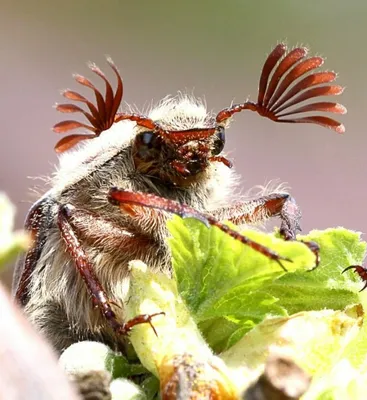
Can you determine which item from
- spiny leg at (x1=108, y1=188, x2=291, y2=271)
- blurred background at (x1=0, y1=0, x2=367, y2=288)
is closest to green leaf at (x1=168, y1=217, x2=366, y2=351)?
spiny leg at (x1=108, y1=188, x2=291, y2=271)

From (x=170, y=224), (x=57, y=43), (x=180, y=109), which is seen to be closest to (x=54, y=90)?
(x=57, y=43)

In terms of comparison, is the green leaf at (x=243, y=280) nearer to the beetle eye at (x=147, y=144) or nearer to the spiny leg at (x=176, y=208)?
the spiny leg at (x=176, y=208)

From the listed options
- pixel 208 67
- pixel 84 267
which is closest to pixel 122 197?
pixel 84 267

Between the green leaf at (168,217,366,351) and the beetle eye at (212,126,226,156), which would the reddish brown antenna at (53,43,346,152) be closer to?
the beetle eye at (212,126,226,156)

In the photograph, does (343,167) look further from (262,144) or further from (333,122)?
(333,122)

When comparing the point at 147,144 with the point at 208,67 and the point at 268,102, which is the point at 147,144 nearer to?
the point at 268,102

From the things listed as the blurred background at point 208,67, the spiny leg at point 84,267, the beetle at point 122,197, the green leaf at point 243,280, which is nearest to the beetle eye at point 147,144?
the beetle at point 122,197

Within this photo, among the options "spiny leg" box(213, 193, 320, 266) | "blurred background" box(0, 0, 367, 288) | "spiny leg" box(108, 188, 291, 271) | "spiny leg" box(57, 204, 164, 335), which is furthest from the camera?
"blurred background" box(0, 0, 367, 288)
